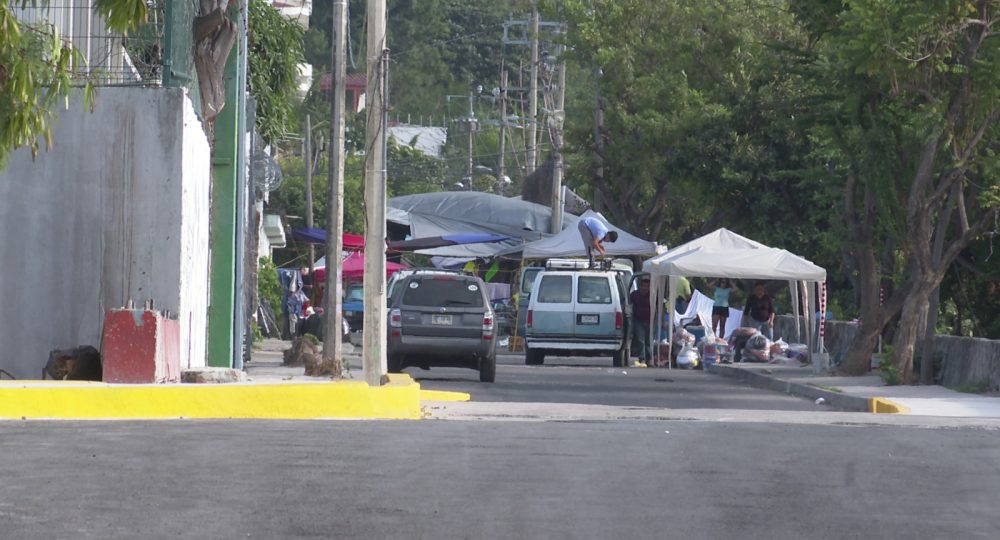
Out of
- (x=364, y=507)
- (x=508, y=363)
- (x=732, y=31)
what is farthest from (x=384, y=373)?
(x=732, y=31)

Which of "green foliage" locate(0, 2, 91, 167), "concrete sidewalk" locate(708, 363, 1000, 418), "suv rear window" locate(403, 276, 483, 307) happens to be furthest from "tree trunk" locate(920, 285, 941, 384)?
"green foliage" locate(0, 2, 91, 167)

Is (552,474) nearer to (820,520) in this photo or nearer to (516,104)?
(820,520)

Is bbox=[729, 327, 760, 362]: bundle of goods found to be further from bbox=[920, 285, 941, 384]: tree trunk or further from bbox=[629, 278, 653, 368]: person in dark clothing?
bbox=[920, 285, 941, 384]: tree trunk

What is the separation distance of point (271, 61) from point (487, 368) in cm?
877

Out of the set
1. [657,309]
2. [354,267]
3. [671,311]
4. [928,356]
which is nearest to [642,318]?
[657,309]

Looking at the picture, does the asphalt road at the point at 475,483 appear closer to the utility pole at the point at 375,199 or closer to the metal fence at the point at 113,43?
the utility pole at the point at 375,199

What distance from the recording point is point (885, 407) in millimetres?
18812

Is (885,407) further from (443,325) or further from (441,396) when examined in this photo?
(443,325)

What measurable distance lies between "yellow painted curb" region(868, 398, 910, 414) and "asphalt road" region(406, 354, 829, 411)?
1117 millimetres

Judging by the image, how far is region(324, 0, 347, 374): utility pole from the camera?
821 inches

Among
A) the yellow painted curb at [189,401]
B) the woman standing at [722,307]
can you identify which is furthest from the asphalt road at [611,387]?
the yellow painted curb at [189,401]

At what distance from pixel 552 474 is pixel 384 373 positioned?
9066mm

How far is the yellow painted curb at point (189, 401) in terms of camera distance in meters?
13.2

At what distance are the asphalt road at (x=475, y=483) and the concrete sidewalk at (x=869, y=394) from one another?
5.93 metres
